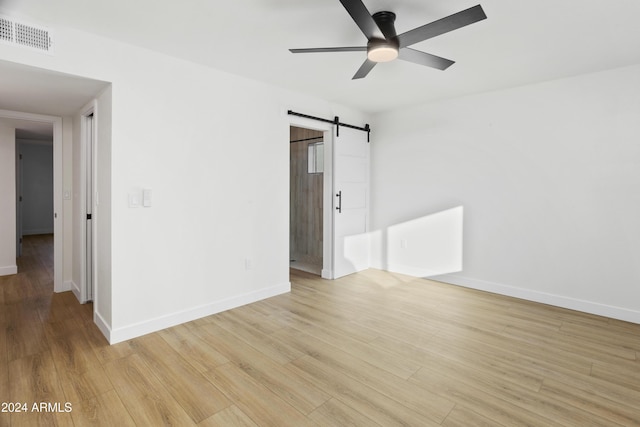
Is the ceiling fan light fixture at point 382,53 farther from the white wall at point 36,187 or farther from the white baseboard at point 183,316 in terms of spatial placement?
the white wall at point 36,187

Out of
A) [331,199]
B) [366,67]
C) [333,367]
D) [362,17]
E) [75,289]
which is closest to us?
[362,17]

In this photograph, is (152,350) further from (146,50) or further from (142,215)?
(146,50)

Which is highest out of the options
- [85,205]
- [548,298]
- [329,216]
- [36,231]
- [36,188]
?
[36,188]

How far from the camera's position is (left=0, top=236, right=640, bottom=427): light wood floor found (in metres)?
1.89

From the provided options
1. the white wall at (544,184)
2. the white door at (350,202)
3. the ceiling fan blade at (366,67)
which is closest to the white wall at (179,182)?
the white door at (350,202)

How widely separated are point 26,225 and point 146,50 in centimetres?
864

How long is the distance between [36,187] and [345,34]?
983 cm

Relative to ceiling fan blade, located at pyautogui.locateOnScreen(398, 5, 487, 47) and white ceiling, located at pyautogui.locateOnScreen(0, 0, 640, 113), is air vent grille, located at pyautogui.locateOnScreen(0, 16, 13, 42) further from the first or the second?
ceiling fan blade, located at pyautogui.locateOnScreen(398, 5, 487, 47)

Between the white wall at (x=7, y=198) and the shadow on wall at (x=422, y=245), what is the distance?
5.51 m

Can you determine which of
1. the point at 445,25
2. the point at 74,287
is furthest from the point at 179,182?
the point at 445,25

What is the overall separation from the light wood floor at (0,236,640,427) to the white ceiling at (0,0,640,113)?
8.34ft

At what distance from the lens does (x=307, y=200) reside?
567 cm

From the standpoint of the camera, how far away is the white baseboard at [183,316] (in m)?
2.79

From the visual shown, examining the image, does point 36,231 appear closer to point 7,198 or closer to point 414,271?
point 7,198
